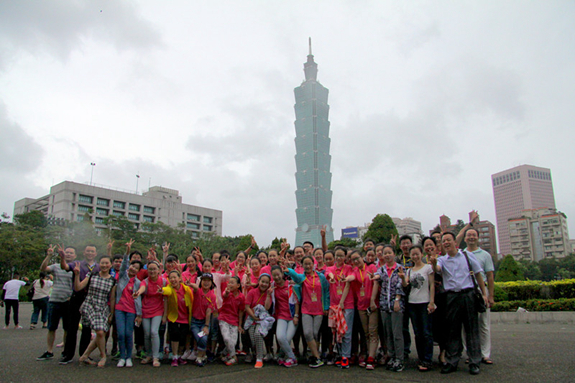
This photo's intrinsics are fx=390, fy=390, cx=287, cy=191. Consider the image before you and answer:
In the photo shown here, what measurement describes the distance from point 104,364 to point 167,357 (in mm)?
1140

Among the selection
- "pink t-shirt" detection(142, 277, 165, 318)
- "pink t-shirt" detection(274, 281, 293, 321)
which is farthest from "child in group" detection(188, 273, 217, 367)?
"pink t-shirt" detection(274, 281, 293, 321)

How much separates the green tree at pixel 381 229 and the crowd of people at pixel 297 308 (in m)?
31.9

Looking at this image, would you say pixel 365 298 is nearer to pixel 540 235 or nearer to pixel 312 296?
pixel 312 296

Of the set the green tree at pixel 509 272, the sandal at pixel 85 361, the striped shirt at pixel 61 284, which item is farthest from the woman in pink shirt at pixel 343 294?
the green tree at pixel 509 272

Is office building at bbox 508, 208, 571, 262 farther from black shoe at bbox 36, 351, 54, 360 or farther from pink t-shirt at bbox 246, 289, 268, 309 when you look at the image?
black shoe at bbox 36, 351, 54, 360

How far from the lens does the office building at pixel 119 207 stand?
7675 cm

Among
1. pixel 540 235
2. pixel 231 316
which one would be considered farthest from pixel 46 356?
pixel 540 235

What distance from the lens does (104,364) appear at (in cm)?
624

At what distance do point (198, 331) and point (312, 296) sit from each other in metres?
2.02

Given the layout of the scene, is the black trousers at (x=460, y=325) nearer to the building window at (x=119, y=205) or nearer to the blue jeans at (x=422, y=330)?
the blue jeans at (x=422, y=330)

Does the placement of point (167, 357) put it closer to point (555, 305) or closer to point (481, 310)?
point (481, 310)

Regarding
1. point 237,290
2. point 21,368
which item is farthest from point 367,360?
point 21,368

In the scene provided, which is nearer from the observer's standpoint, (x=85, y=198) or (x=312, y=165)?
(x=85, y=198)

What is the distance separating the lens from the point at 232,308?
6.64 meters
